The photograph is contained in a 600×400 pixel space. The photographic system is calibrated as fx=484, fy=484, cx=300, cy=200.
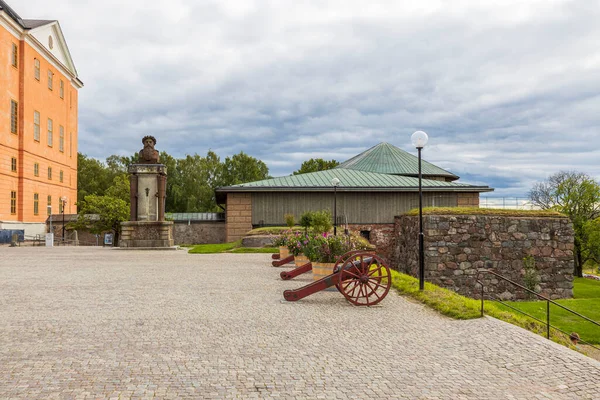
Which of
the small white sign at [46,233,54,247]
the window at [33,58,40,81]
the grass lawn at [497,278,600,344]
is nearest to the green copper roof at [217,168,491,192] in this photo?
the small white sign at [46,233,54,247]

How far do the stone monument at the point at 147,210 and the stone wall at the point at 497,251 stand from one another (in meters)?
14.4

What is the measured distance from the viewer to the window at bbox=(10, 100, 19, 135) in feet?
124

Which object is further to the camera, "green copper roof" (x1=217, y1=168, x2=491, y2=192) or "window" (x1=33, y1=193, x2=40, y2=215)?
"window" (x1=33, y1=193, x2=40, y2=215)

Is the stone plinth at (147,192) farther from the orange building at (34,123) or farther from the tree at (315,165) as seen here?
the tree at (315,165)

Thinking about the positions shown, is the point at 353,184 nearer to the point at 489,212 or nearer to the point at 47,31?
the point at 489,212

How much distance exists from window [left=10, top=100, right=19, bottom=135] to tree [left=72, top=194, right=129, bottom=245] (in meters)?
7.86

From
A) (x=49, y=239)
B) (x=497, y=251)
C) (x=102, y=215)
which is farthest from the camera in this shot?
(x=102, y=215)

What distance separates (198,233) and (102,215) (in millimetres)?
8073

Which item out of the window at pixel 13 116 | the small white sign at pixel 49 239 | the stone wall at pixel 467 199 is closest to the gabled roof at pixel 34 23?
the window at pixel 13 116

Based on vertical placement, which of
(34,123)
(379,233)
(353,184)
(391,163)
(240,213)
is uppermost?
(34,123)

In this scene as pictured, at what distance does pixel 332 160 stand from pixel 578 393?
5857 centimetres

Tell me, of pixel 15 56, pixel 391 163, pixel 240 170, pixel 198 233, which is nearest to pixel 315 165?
pixel 240 170

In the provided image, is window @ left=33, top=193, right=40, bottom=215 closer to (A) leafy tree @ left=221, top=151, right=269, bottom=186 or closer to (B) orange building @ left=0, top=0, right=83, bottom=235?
(B) orange building @ left=0, top=0, right=83, bottom=235

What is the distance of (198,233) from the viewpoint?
139ft
